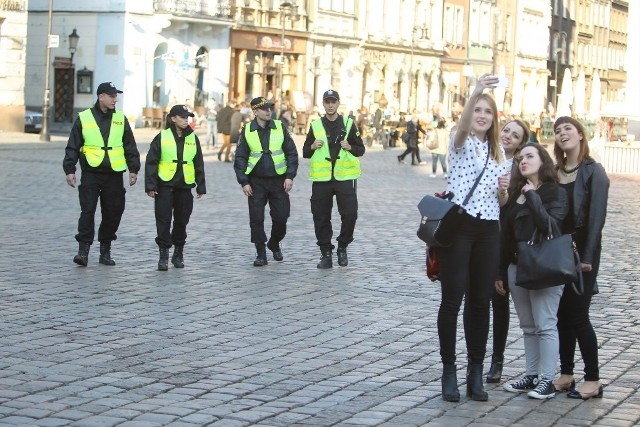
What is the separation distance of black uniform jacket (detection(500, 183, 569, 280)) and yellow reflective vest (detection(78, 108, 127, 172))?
257 inches

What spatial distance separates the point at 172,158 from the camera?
47.9 feet

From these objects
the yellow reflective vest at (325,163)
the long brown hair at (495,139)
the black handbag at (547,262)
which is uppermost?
the long brown hair at (495,139)

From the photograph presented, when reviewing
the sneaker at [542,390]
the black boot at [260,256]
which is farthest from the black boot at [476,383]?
the black boot at [260,256]

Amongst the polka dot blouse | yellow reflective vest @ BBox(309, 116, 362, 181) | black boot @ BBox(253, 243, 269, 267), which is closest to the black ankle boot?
black boot @ BBox(253, 243, 269, 267)

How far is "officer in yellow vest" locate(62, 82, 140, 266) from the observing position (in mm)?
14422

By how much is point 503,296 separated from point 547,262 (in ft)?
2.09

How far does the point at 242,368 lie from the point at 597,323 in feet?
11.5

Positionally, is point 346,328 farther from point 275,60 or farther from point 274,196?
point 275,60

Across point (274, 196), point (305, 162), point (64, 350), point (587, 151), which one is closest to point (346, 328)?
point (64, 350)

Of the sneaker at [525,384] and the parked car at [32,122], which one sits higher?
the parked car at [32,122]

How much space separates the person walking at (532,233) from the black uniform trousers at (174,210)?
20.8 ft

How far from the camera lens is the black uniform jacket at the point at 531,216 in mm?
8391

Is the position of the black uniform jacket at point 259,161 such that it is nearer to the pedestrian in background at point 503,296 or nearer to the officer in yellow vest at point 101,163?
the officer in yellow vest at point 101,163

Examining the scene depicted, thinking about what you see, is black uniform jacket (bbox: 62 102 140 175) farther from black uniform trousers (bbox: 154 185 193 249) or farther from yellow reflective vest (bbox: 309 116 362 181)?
yellow reflective vest (bbox: 309 116 362 181)
